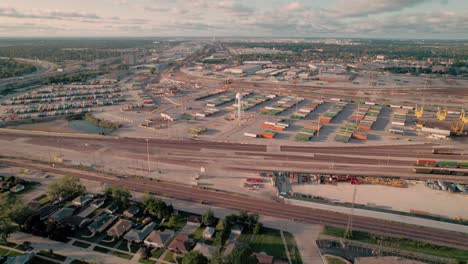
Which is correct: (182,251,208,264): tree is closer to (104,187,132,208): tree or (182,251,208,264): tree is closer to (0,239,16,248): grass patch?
(104,187,132,208): tree

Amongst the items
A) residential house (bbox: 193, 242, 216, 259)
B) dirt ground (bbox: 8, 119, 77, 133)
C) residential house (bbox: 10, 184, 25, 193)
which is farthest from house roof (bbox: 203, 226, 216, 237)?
dirt ground (bbox: 8, 119, 77, 133)

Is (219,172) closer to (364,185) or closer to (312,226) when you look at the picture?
(312,226)

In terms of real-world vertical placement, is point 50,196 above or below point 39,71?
below

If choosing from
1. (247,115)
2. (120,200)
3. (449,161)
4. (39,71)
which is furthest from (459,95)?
(39,71)

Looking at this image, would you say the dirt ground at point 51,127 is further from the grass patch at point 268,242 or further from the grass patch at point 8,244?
the grass patch at point 268,242

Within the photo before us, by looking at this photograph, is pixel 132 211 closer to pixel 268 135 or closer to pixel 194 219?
pixel 194 219

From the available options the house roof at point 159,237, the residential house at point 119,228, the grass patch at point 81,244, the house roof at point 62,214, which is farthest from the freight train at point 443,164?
the house roof at point 62,214

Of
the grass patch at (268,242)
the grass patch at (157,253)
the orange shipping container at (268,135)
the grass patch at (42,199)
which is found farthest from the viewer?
the orange shipping container at (268,135)
